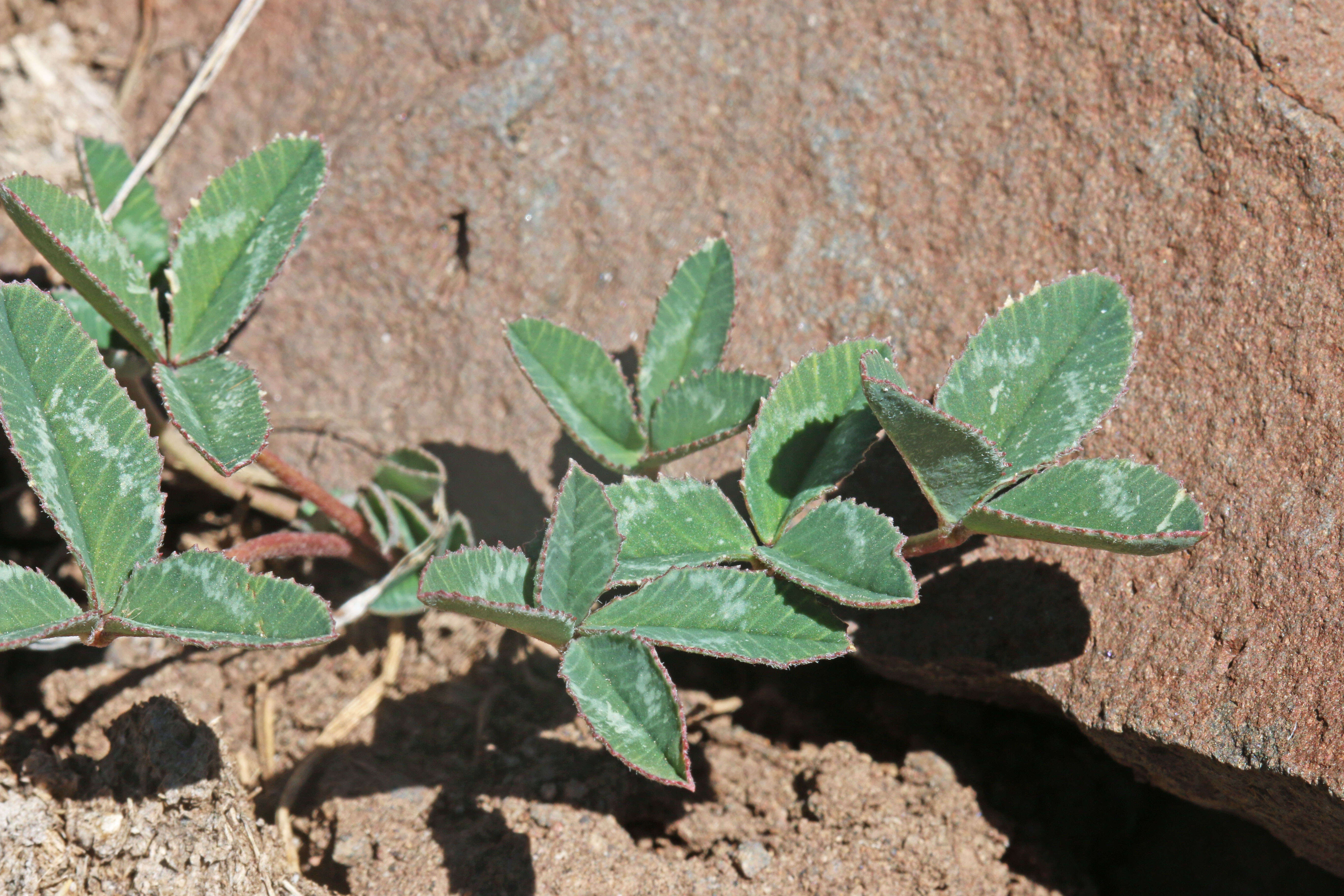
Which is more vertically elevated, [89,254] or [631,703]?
[89,254]

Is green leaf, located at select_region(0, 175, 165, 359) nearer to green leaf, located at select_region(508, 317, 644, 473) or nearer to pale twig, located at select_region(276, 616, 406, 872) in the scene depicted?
green leaf, located at select_region(508, 317, 644, 473)

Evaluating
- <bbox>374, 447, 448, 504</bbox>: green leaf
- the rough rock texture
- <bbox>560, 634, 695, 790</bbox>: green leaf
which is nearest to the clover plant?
<bbox>560, 634, 695, 790</bbox>: green leaf

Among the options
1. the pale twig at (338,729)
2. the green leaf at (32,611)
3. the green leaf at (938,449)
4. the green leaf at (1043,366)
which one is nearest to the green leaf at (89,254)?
the green leaf at (32,611)

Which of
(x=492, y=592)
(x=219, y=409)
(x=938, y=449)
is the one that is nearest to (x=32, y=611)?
(x=219, y=409)

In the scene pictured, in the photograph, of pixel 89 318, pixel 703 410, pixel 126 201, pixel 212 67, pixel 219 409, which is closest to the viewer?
pixel 219 409

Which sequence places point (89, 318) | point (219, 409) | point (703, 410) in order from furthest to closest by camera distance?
1. point (89, 318)
2. point (703, 410)
3. point (219, 409)

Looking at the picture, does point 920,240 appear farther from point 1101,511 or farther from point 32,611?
point 32,611

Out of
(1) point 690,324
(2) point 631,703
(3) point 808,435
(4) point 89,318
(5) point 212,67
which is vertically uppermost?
(5) point 212,67
